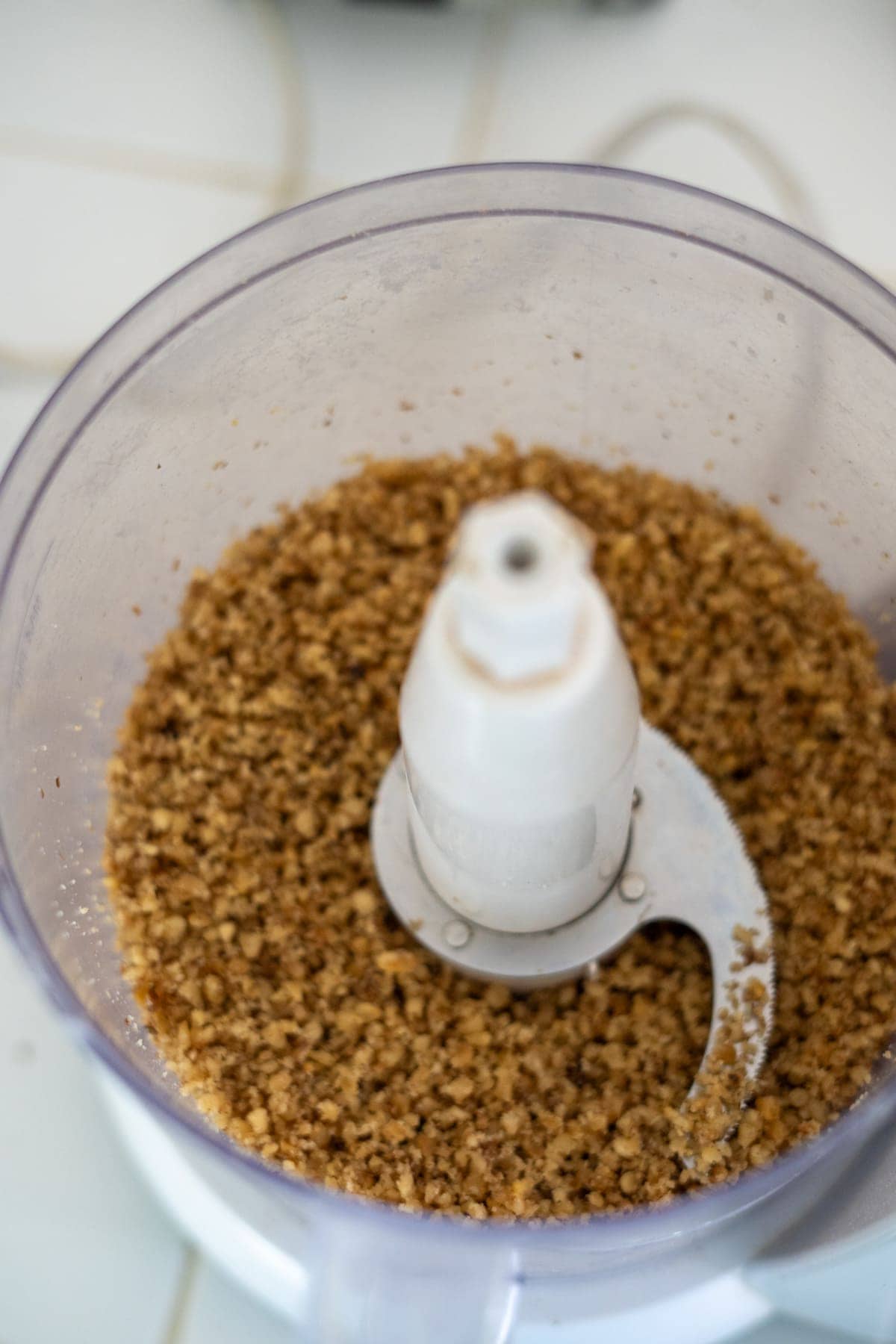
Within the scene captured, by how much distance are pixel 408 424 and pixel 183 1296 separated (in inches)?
16.2

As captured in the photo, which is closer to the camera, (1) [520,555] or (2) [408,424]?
(1) [520,555]

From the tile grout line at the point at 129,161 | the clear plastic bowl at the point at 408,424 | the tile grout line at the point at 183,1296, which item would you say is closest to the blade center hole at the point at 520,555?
the clear plastic bowl at the point at 408,424

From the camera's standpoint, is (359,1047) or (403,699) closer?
(403,699)

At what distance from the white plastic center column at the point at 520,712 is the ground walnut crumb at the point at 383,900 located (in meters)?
0.08

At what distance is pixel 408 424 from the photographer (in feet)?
2.27

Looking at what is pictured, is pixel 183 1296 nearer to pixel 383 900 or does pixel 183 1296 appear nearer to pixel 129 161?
pixel 383 900

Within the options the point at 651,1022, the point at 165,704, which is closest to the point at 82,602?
the point at 165,704

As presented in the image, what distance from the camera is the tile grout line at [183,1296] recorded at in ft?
1.92

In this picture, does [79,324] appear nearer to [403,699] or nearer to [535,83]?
[535,83]

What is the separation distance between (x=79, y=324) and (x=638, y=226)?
34 centimetres

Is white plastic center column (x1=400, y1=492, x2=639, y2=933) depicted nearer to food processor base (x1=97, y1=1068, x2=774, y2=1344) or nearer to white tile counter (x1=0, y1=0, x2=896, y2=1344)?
food processor base (x1=97, y1=1068, x2=774, y2=1344)

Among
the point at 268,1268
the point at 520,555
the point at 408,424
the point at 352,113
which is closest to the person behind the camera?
the point at 520,555

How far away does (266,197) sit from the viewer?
79 centimetres

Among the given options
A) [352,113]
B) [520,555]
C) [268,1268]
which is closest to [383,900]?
[268,1268]
